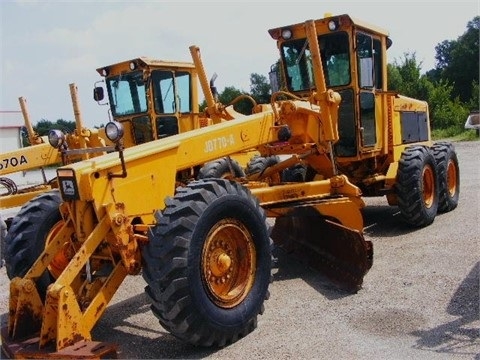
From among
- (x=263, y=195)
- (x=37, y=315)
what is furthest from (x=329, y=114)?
(x=37, y=315)

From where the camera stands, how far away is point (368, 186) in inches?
322

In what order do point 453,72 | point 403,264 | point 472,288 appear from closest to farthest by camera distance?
point 472,288
point 403,264
point 453,72

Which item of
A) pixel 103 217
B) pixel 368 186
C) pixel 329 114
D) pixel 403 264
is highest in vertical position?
pixel 329 114

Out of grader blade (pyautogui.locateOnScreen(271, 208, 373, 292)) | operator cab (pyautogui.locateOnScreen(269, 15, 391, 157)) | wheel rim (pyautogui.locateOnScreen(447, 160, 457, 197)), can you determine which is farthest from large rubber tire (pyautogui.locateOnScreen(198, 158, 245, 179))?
wheel rim (pyautogui.locateOnScreen(447, 160, 457, 197))

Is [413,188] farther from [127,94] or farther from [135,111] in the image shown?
[127,94]

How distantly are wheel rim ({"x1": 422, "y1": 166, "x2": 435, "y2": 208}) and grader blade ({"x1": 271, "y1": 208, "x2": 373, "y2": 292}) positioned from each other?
272 cm

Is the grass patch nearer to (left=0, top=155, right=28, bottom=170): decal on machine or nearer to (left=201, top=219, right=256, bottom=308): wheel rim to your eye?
(left=0, top=155, right=28, bottom=170): decal on machine

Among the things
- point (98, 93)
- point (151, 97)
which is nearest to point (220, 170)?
point (151, 97)

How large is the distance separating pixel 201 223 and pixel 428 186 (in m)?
5.27

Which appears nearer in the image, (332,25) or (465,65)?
(332,25)

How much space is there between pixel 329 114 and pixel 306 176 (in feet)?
6.04

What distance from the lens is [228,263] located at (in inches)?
179

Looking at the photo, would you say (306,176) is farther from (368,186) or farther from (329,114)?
(329,114)

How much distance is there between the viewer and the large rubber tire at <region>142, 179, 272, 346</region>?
4035 mm
